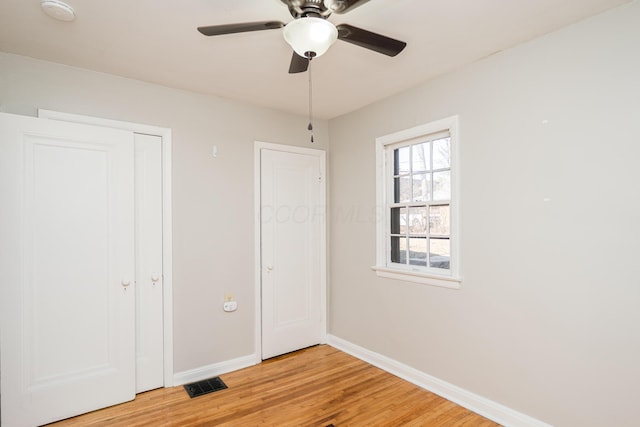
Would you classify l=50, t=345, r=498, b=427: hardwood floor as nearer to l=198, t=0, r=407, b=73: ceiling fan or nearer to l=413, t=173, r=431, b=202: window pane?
l=413, t=173, r=431, b=202: window pane

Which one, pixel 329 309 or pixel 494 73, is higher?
pixel 494 73

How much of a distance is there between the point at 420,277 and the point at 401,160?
1.18m

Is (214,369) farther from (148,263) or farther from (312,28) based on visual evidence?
(312,28)

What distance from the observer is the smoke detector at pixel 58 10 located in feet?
6.28

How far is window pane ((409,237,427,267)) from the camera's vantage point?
315 centimetres

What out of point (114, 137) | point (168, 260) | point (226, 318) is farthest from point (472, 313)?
point (114, 137)

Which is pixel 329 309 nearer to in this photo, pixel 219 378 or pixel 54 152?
pixel 219 378

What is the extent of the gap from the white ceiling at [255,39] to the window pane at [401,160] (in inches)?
23.4

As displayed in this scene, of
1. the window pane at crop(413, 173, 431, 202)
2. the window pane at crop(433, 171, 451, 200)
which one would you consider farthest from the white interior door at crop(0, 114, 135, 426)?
the window pane at crop(433, 171, 451, 200)

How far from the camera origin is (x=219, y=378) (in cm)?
321

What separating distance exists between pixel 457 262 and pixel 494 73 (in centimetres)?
150

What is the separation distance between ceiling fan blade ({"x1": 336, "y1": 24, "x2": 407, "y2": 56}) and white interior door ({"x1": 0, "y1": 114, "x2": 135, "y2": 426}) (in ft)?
6.78

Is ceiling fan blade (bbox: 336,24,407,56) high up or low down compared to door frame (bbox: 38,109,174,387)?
up

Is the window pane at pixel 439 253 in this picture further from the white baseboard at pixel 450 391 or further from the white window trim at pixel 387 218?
the white baseboard at pixel 450 391
